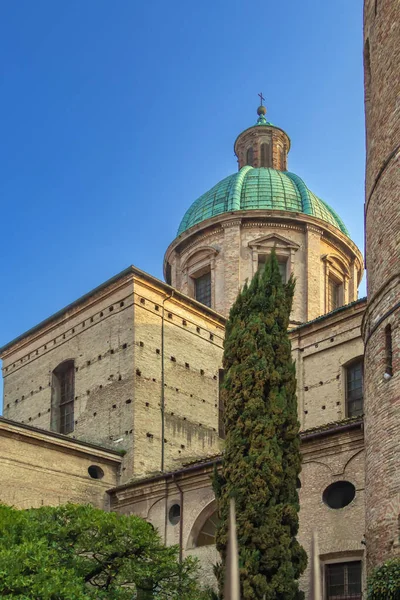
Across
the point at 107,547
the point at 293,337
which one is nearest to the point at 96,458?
the point at 293,337

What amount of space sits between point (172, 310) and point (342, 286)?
7.72m

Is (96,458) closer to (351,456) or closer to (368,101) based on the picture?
(351,456)

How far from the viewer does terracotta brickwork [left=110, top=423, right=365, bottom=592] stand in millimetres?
15461

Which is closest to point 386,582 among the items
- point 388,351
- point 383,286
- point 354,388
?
point 388,351

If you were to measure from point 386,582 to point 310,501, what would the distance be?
6066mm

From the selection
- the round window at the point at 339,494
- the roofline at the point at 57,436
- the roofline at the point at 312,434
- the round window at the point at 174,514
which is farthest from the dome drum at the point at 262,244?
the round window at the point at 339,494

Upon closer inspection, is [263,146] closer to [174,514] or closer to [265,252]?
[265,252]

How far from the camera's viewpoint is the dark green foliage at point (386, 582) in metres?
10.1

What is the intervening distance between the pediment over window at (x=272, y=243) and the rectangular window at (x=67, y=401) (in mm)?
7390

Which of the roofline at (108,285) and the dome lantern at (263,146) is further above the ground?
the dome lantern at (263,146)

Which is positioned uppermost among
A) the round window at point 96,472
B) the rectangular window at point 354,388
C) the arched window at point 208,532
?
the rectangular window at point 354,388

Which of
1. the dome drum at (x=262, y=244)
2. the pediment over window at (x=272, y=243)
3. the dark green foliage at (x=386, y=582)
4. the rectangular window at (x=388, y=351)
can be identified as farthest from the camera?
the pediment over window at (x=272, y=243)

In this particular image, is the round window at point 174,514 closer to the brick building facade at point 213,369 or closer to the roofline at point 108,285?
the brick building facade at point 213,369

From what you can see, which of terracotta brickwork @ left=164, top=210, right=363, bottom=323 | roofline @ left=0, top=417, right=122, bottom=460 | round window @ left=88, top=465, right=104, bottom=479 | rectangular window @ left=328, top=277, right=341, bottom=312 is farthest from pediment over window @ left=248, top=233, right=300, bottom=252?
round window @ left=88, top=465, right=104, bottom=479
